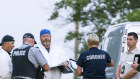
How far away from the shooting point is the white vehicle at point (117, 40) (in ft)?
39.0

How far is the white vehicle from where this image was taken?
11891mm

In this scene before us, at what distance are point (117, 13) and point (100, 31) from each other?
148 cm

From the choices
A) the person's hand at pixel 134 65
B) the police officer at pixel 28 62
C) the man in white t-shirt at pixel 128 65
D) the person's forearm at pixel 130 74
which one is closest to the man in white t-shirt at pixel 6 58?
the police officer at pixel 28 62

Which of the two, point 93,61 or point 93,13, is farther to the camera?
point 93,13

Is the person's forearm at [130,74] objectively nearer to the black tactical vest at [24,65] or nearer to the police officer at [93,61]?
the police officer at [93,61]

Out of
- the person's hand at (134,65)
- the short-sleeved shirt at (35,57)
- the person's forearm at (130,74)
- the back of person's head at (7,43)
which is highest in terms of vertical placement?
the back of person's head at (7,43)

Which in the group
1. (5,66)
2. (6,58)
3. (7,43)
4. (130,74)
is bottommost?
(130,74)

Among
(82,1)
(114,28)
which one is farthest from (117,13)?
(114,28)

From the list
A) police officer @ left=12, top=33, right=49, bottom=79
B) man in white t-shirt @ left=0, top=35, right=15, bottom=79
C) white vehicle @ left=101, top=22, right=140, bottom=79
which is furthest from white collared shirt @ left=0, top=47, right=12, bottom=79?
white vehicle @ left=101, top=22, right=140, bottom=79

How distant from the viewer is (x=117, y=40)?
41.3 feet

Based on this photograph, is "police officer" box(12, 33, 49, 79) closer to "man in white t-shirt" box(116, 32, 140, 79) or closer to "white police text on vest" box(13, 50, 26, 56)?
"white police text on vest" box(13, 50, 26, 56)

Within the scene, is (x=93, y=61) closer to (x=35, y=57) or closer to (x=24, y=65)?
(x=35, y=57)

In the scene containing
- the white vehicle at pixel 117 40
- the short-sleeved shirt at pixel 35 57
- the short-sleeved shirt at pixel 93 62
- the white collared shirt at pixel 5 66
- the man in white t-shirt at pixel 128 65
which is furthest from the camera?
the white vehicle at pixel 117 40

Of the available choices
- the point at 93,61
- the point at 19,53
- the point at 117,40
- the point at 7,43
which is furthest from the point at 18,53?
the point at 117,40
